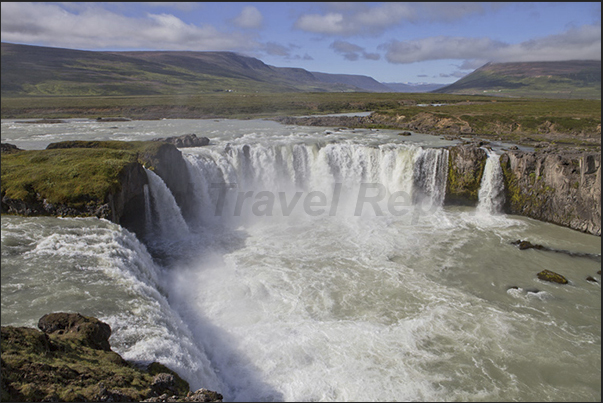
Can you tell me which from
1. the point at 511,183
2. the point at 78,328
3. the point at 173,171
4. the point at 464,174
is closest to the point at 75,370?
the point at 78,328

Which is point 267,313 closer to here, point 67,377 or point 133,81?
point 67,377

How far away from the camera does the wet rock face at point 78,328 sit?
8.08 m

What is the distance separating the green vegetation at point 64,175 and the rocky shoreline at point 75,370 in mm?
8688

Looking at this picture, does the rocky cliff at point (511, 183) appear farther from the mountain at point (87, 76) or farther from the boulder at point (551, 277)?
the mountain at point (87, 76)

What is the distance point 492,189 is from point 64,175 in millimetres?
27002

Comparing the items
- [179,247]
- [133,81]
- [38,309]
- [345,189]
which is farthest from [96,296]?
[133,81]

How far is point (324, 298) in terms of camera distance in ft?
48.8

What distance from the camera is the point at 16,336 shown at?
6992mm

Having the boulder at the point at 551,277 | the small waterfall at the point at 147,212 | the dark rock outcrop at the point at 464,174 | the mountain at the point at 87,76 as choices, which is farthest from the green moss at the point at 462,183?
the mountain at the point at 87,76

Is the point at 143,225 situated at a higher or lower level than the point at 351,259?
higher

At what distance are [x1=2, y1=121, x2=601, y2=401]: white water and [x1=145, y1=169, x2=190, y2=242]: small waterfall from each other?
8cm

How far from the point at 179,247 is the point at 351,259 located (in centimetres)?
937

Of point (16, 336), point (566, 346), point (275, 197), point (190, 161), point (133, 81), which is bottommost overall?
point (566, 346)

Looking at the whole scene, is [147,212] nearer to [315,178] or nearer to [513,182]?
[315,178]
